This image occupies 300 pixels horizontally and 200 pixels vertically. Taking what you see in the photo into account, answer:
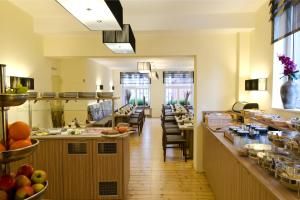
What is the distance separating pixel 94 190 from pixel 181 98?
10376 millimetres

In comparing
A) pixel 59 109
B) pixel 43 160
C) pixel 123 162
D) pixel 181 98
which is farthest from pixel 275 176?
pixel 181 98

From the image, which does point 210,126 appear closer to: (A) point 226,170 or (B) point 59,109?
(A) point 226,170

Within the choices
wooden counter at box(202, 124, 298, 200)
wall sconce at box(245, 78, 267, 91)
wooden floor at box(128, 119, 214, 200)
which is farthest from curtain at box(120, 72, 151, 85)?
wooden counter at box(202, 124, 298, 200)

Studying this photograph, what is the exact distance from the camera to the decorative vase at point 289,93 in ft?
8.15

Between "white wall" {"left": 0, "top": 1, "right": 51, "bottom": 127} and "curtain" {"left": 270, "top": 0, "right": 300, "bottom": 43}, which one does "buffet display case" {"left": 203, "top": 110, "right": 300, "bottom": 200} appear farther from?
"white wall" {"left": 0, "top": 1, "right": 51, "bottom": 127}

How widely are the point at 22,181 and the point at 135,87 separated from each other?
1215cm

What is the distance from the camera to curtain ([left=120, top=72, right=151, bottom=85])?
13094 mm

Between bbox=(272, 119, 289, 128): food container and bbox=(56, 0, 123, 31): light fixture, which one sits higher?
bbox=(56, 0, 123, 31): light fixture

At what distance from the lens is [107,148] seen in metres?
3.12

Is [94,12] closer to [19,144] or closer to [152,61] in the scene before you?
[19,144]

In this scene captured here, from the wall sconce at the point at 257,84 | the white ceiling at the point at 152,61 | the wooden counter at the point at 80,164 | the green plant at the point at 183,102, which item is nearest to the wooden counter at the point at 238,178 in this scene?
the wall sconce at the point at 257,84

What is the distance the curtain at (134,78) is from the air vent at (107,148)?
33.1 feet

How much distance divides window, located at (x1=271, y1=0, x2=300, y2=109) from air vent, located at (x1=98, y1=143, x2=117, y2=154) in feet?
7.50

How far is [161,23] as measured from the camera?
373cm
